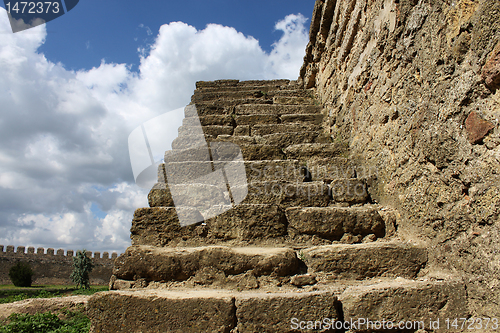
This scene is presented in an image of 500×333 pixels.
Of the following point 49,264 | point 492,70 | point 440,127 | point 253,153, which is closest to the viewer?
point 492,70

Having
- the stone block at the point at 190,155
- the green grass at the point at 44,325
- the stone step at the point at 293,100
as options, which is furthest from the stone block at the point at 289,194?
the stone step at the point at 293,100

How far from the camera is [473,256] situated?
4.61 ft

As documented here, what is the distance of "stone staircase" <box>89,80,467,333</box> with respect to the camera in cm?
147

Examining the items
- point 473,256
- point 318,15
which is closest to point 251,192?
point 473,256

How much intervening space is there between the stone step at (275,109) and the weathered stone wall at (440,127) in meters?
1.35

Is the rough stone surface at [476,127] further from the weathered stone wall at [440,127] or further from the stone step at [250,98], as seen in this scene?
the stone step at [250,98]

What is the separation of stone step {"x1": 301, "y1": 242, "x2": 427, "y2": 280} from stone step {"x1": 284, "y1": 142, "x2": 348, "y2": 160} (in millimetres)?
1338

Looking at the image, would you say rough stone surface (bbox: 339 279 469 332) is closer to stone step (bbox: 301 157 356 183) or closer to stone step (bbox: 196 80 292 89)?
stone step (bbox: 301 157 356 183)

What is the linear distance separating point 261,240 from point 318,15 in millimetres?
3856

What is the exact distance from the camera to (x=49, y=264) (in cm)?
2162

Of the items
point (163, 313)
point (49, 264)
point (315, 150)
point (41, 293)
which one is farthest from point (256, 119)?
point (49, 264)

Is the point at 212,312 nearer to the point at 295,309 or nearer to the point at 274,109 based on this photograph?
the point at 295,309

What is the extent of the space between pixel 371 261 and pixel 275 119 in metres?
2.59

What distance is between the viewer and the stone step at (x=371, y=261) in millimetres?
1735
